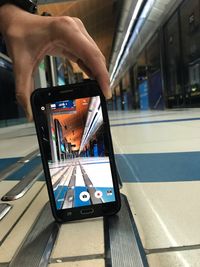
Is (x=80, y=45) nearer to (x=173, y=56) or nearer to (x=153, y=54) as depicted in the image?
(x=173, y=56)

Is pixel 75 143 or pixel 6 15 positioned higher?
pixel 6 15

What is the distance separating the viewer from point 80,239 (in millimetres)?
696

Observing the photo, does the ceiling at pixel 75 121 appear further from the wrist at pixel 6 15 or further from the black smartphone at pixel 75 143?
the wrist at pixel 6 15

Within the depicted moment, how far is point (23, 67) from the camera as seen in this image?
26.7 inches

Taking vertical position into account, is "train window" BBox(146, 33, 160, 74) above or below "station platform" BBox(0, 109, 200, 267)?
above

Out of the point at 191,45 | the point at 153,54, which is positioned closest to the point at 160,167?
the point at 191,45

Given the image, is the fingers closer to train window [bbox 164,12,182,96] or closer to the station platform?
the station platform

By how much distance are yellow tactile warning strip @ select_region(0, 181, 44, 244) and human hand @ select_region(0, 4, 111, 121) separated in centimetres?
32

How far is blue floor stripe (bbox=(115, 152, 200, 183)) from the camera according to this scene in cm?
117

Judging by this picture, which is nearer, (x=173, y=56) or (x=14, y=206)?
(x=14, y=206)

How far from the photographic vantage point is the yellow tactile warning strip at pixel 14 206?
0.81 meters

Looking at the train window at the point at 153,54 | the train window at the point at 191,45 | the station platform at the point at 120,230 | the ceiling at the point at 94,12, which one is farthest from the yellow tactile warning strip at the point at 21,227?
the train window at the point at 153,54

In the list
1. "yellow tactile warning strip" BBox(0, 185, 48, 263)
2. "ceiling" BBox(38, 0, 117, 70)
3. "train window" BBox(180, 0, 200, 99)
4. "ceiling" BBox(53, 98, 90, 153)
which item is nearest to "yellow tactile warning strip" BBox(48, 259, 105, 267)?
"yellow tactile warning strip" BBox(0, 185, 48, 263)

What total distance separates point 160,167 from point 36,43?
2.72 ft
